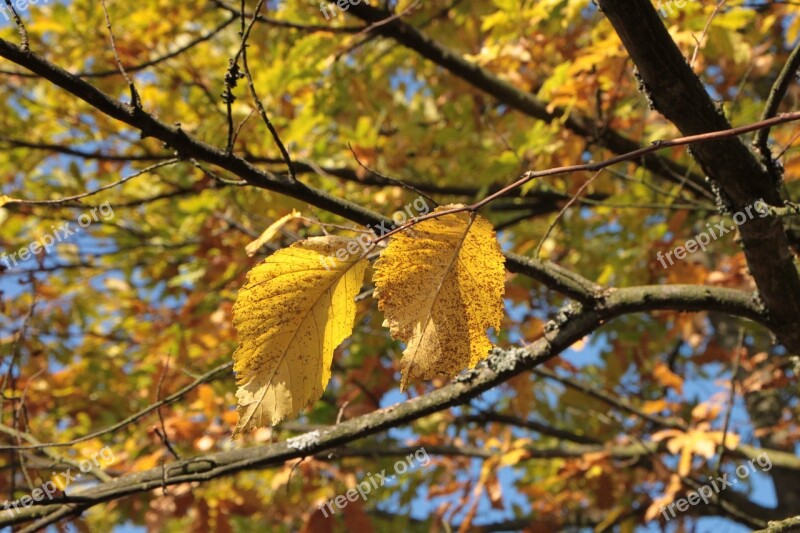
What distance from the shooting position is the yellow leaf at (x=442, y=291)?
3.31 feet

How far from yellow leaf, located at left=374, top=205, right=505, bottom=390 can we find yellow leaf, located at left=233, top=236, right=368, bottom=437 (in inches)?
2.8

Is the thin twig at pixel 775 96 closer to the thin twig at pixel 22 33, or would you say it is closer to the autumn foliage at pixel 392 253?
the autumn foliage at pixel 392 253

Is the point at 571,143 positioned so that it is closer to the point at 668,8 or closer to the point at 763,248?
the point at 668,8

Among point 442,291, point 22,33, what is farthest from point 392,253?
point 22,33

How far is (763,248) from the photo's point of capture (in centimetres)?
150

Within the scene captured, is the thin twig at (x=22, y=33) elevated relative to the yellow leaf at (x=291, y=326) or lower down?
elevated

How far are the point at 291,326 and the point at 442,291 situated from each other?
9.4 inches

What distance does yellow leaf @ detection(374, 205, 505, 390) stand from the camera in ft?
3.31

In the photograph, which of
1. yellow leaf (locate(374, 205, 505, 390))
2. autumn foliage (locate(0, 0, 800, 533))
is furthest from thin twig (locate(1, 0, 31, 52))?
yellow leaf (locate(374, 205, 505, 390))

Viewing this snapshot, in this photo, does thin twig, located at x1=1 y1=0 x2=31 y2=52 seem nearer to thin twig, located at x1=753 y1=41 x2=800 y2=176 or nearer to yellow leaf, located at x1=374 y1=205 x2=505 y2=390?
yellow leaf, located at x1=374 y1=205 x2=505 y2=390

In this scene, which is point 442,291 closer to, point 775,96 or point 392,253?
point 392,253

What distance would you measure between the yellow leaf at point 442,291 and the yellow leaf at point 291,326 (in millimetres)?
70

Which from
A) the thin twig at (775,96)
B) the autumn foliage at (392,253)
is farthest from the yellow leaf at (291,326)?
the thin twig at (775,96)

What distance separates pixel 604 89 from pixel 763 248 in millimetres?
1100
